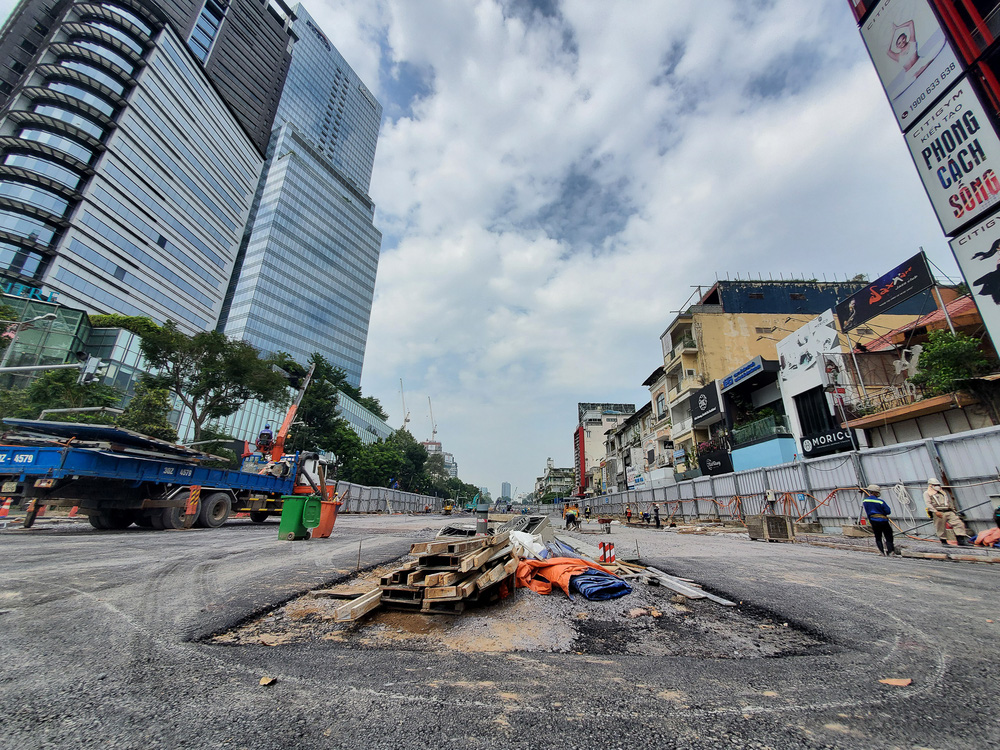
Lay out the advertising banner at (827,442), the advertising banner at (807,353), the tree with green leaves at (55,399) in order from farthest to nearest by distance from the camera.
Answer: the tree with green leaves at (55,399) < the advertising banner at (807,353) < the advertising banner at (827,442)

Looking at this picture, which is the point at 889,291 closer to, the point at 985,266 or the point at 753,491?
the point at 985,266

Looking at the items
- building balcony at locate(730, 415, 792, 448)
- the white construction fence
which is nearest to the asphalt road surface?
the white construction fence

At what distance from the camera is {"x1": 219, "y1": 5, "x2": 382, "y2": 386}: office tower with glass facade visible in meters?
82.2

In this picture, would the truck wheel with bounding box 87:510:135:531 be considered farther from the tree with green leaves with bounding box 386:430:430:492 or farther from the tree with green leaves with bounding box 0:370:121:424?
the tree with green leaves with bounding box 386:430:430:492

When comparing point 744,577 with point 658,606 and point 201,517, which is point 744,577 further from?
point 201,517

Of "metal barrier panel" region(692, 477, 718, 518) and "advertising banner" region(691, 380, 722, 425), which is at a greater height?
"advertising banner" region(691, 380, 722, 425)

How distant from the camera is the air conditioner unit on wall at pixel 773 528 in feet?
43.2

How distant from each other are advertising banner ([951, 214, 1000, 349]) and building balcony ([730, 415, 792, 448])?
13467 millimetres

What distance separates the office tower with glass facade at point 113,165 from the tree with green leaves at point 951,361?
69117mm

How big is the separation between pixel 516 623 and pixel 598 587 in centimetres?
148

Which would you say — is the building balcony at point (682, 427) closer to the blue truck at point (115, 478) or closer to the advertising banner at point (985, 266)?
the advertising banner at point (985, 266)

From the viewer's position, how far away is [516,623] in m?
4.20

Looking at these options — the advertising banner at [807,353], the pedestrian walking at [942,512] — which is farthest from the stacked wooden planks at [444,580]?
the advertising banner at [807,353]

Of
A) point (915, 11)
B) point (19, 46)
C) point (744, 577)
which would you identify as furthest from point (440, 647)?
point (19, 46)
